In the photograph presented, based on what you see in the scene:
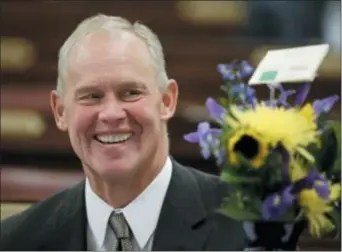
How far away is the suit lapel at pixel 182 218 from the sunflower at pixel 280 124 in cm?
25

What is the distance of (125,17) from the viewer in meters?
1.90

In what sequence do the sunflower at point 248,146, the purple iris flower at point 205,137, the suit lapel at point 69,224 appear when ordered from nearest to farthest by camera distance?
the sunflower at point 248,146
the purple iris flower at point 205,137
the suit lapel at point 69,224

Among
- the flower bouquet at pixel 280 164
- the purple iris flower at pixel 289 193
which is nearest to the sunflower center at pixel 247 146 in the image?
the flower bouquet at pixel 280 164

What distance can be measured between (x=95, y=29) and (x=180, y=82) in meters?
0.27

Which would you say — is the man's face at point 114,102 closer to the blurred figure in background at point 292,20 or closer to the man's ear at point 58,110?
the man's ear at point 58,110

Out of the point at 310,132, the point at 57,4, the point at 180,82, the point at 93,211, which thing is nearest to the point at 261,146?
the point at 310,132

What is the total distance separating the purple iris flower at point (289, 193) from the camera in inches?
66.1

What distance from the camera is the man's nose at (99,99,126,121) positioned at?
1.80 m

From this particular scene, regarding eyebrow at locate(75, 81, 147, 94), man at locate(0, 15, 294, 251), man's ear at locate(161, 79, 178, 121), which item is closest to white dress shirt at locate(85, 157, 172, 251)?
man at locate(0, 15, 294, 251)

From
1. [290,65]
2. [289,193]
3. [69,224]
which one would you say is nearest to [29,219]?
[69,224]

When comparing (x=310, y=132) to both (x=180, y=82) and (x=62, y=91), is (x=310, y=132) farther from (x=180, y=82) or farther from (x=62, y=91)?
(x=62, y=91)

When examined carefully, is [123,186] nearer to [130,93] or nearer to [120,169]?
[120,169]

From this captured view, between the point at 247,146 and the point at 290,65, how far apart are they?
302 mm

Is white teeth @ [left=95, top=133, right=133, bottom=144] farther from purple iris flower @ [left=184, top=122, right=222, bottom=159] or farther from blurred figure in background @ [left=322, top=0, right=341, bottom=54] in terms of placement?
blurred figure in background @ [left=322, top=0, right=341, bottom=54]
